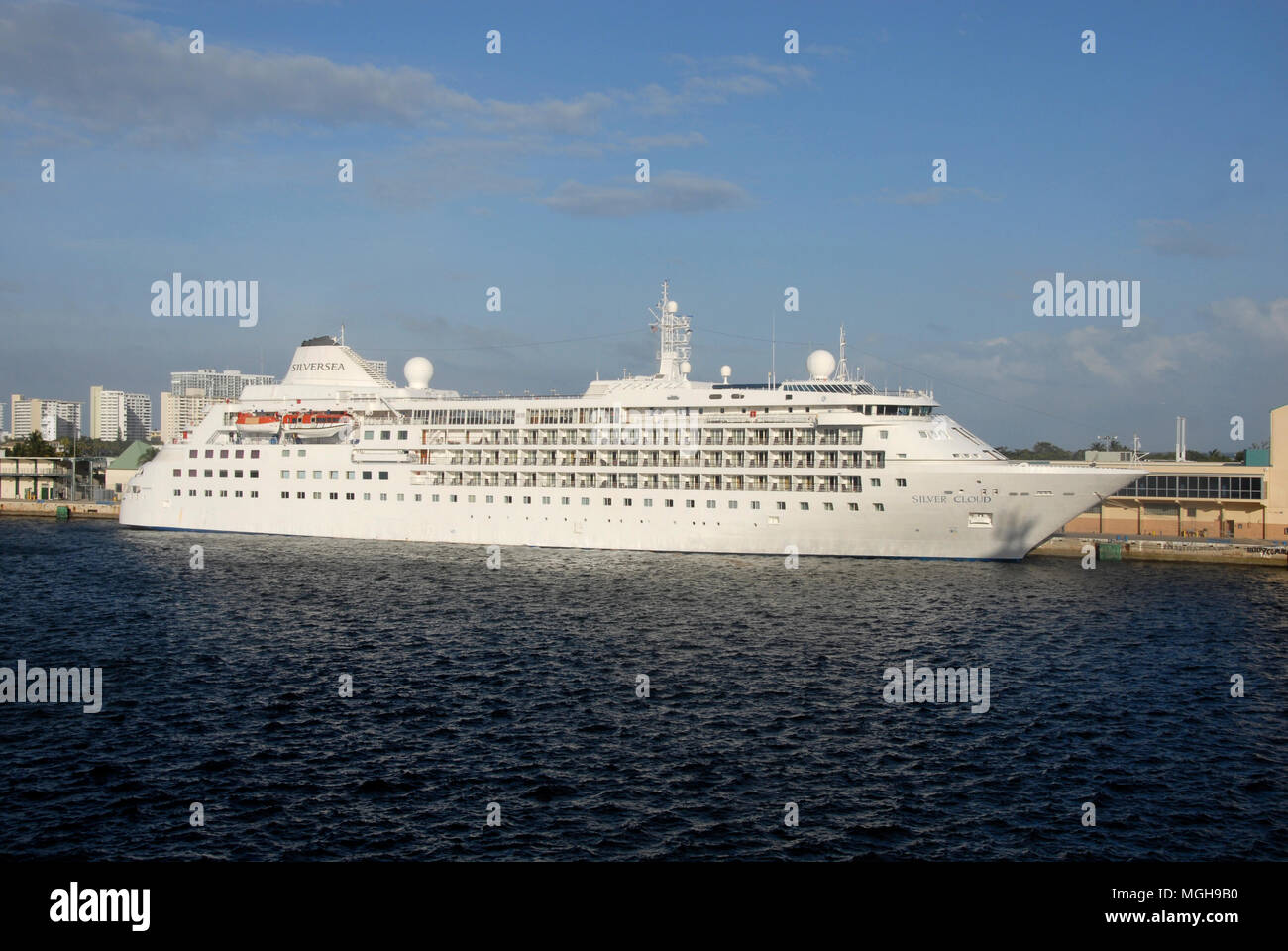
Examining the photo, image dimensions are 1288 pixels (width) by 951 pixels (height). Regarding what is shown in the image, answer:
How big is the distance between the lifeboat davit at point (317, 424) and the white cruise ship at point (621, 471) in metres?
0.17

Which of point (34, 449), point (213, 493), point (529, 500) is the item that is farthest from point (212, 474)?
point (34, 449)

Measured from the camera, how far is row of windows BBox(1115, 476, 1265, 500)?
6912cm

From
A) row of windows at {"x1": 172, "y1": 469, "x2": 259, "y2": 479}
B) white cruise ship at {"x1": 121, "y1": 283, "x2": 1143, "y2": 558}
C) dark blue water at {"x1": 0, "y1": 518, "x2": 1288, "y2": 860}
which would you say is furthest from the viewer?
row of windows at {"x1": 172, "y1": 469, "x2": 259, "y2": 479}

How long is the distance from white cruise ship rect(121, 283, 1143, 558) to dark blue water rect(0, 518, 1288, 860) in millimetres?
8826

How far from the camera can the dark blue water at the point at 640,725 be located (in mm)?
18844

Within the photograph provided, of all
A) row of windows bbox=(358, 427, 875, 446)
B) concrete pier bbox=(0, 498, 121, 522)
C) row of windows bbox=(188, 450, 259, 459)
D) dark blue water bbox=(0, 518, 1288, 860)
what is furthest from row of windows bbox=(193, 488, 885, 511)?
concrete pier bbox=(0, 498, 121, 522)

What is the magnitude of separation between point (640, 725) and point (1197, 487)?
60.5 meters

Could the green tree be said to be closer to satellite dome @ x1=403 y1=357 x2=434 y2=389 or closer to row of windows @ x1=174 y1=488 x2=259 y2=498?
row of windows @ x1=174 y1=488 x2=259 y2=498

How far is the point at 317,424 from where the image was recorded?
72.8 m

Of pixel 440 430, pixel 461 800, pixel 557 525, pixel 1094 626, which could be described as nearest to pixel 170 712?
pixel 461 800

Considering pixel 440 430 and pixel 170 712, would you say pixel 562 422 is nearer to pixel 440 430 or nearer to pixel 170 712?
pixel 440 430

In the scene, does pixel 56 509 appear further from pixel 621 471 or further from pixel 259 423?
pixel 621 471

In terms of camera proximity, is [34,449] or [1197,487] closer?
[1197,487]

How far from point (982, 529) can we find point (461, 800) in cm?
4212
